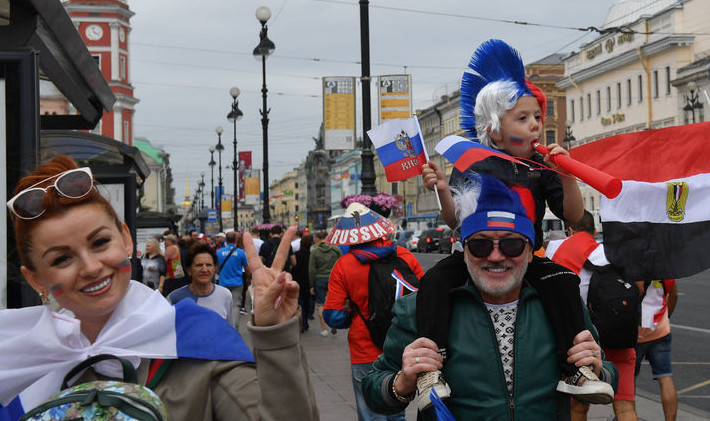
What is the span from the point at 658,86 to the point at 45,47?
62.5m

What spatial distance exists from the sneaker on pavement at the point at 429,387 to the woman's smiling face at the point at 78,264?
1.24 meters

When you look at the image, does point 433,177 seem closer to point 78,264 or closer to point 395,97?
point 78,264

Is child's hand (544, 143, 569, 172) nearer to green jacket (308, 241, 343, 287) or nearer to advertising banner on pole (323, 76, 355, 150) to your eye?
green jacket (308, 241, 343, 287)

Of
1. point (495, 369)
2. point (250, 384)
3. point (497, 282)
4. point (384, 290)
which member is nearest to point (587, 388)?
Answer: point (495, 369)

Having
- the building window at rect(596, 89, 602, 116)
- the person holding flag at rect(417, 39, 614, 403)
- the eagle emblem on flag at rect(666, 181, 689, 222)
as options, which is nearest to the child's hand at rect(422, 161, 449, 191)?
the person holding flag at rect(417, 39, 614, 403)

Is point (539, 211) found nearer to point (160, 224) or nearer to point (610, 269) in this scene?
point (610, 269)

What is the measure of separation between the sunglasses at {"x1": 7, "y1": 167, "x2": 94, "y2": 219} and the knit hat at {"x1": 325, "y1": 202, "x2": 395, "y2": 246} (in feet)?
15.5

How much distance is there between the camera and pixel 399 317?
3846 millimetres

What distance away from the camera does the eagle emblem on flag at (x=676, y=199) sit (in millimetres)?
4891

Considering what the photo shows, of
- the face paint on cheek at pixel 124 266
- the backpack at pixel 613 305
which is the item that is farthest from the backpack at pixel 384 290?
the face paint on cheek at pixel 124 266

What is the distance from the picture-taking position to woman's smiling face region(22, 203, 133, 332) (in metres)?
2.63

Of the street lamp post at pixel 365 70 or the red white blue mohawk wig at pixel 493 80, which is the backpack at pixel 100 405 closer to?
the red white blue mohawk wig at pixel 493 80

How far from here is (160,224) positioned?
27453mm

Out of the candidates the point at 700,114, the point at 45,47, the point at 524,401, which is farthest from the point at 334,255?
the point at 700,114
